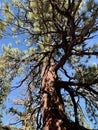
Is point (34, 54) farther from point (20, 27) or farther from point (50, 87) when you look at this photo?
point (50, 87)

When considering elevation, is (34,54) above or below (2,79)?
above

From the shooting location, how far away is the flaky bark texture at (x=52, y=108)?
4641 millimetres

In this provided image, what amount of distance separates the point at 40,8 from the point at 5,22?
99 cm

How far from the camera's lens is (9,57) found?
647cm

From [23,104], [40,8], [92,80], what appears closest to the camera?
[40,8]

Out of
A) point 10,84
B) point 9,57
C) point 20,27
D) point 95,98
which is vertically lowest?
point 95,98

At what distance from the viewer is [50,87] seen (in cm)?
555

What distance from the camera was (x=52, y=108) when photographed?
5008 mm

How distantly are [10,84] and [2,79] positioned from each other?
0.21 m

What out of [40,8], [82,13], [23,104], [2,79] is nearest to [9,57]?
[2,79]

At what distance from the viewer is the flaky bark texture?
464 cm

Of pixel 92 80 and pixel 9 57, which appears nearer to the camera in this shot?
pixel 92 80

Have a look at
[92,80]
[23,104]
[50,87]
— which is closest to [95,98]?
[92,80]

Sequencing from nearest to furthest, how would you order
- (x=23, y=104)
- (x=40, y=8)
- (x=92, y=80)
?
(x=40, y=8) < (x=92, y=80) < (x=23, y=104)
